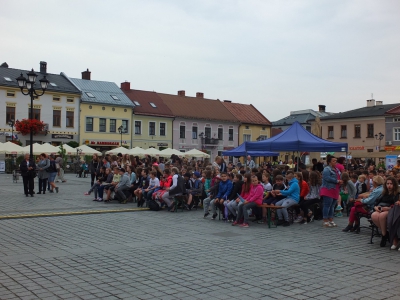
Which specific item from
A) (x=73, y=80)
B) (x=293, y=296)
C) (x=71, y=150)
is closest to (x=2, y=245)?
(x=293, y=296)

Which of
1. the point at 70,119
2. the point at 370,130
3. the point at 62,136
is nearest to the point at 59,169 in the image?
the point at 62,136

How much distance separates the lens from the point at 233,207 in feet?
40.2

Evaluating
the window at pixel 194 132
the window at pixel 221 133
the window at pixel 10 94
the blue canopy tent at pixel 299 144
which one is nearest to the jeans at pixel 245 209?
the blue canopy tent at pixel 299 144

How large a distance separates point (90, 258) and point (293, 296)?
358cm

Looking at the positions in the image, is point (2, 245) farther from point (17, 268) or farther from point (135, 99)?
point (135, 99)

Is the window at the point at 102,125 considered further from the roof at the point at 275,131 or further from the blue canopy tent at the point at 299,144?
the blue canopy tent at the point at 299,144

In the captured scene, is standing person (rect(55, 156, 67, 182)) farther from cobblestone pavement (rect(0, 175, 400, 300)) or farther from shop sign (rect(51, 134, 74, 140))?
shop sign (rect(51, 134, 74, 140))

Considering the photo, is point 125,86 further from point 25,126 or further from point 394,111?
point 394,111

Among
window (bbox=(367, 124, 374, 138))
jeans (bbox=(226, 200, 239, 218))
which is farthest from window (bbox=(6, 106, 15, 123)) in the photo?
window (bbox=(367, 124, 374, 138))

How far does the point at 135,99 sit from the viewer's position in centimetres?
5769

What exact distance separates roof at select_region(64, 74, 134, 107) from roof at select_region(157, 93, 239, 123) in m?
7.23

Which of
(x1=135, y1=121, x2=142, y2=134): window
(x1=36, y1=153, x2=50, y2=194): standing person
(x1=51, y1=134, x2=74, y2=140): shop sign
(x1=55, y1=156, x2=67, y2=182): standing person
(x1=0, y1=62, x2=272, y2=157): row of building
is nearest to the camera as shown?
(x1=36, y1=153, x2=50, y2=194): standing person

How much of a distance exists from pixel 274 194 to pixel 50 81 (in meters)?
43.8

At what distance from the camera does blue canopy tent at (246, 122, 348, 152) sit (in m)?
17.8
